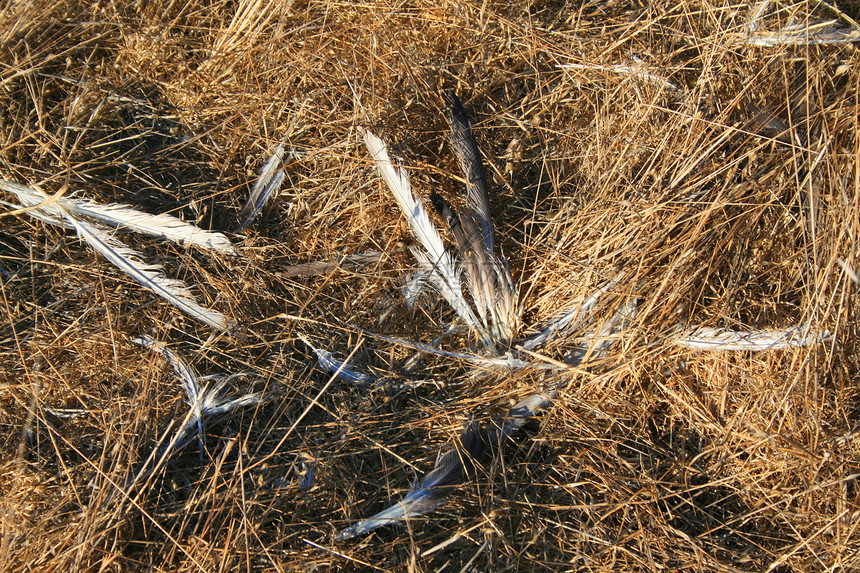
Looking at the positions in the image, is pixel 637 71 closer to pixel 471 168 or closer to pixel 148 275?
pixel 471 168

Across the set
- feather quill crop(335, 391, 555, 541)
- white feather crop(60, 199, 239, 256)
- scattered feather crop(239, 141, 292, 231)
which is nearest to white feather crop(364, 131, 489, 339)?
feather quill crop(335, 391, 555, 541)

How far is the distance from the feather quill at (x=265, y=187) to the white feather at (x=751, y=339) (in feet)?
6.07

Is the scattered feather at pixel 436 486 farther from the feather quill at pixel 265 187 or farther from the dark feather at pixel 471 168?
the feather quill at pixel 265 187

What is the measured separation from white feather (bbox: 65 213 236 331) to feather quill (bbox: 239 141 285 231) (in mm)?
398

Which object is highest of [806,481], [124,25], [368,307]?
[124,25]

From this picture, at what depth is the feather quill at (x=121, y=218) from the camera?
2189 millimetres

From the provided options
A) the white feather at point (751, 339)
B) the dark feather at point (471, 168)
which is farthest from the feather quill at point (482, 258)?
the white feather at point (751, 339)

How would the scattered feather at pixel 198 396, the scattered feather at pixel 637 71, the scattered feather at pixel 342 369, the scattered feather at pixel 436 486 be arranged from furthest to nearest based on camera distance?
the scattered feather at pixel 637 71, the scattered feather at pixel 342 369, the scattered feather at pixel 198 396, the scattered feather at pixel 436 486

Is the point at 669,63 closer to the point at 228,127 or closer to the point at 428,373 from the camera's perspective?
the point at 428,373

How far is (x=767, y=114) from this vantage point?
A: 2.13 m

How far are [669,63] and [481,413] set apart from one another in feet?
5.77

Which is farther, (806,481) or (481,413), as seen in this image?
(481,413)

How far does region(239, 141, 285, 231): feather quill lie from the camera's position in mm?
2354

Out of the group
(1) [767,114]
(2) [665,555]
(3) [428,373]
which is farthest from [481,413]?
(1) [767,114]
